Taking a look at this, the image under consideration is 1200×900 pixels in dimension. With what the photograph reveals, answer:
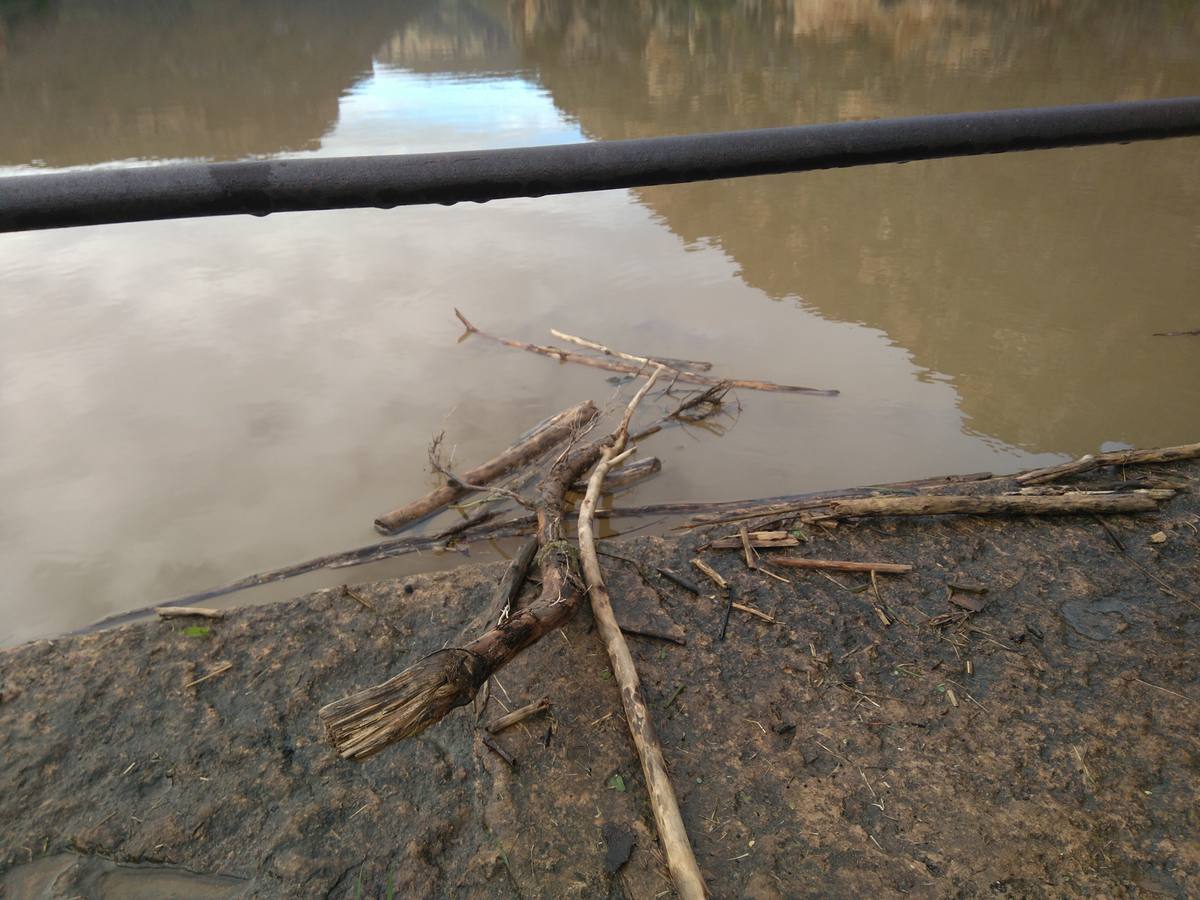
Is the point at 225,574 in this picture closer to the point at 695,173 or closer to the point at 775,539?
the point at 775,539

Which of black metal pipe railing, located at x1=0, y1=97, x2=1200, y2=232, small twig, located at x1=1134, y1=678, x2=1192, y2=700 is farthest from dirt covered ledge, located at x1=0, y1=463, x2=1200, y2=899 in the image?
black metal pipe railing, located at x1=0, y1=97, x2=1200, y2=232

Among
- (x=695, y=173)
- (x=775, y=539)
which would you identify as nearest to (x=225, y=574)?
(x=775, y=539)

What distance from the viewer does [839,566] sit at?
292 centimetres

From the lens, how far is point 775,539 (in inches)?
120

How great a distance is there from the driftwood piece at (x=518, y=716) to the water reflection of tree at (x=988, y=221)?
333cm

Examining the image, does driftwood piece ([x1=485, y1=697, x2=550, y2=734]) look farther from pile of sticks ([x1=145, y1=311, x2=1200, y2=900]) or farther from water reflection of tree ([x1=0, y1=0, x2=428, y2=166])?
water reflection of tree ([x1=0, y1=0, x2=428, y2=166])

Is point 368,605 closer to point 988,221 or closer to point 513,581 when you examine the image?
point 513,581

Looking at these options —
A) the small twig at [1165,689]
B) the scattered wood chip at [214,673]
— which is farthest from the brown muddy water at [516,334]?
the small twig at [1165,689]

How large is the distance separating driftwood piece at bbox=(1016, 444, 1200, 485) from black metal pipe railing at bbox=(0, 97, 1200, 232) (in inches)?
90.3

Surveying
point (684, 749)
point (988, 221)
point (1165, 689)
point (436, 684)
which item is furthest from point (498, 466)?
point (988, 221)

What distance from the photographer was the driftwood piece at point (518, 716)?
230cm

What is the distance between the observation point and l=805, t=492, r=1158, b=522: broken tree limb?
3150 millimetres

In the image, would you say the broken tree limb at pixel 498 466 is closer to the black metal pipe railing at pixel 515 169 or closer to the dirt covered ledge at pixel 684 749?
the dirt covered ledge at pixel 684 749

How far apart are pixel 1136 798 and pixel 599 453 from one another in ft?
8.01
